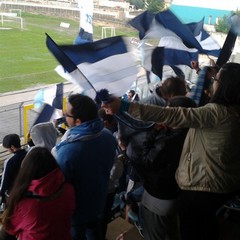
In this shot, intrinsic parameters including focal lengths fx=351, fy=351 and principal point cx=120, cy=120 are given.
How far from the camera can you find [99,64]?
1416 millimetres

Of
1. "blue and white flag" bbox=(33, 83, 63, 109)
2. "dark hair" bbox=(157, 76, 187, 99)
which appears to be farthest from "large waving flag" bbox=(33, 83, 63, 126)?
"dark hair" bbox=(157, 76, 187, 99)

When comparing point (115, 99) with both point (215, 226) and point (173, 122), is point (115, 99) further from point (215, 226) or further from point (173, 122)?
point (215, 226)

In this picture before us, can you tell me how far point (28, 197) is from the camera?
111cm

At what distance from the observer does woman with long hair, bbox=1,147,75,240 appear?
1101 millimetres

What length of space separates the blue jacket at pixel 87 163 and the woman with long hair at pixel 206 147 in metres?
0.23

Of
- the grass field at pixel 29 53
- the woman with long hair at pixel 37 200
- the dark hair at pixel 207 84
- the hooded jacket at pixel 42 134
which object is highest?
the dark hair at pixel 207 84

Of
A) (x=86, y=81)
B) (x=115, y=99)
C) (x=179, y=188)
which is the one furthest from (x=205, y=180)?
(x=86, y=81)

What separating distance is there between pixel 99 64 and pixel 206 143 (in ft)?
1.77

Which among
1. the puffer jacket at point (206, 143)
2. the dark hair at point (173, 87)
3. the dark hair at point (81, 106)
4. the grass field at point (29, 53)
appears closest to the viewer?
the puffer jacket at point (206, 143)

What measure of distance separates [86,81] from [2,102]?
1029cm

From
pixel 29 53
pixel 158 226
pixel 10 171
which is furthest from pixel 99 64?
pixel 29 53

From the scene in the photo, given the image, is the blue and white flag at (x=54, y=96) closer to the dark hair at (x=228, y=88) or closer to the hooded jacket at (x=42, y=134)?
the hooded jacket at (x=42, y=134)

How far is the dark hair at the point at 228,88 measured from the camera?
110 centimetres

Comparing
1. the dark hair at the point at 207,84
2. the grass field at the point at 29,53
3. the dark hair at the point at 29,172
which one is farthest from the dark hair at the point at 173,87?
the grass field at the point at 29,53
